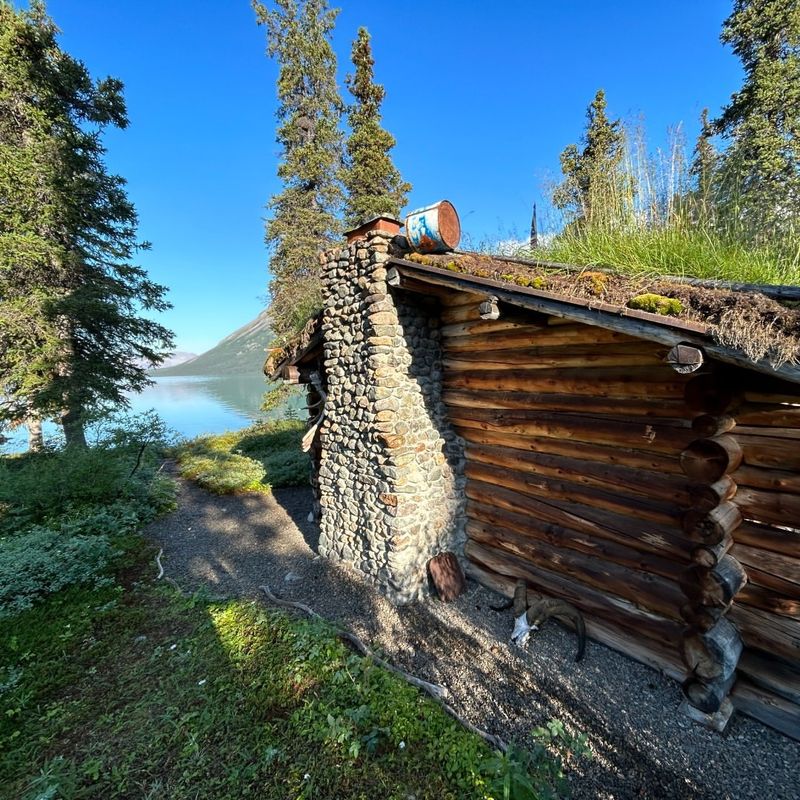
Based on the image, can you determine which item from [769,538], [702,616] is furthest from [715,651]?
[769,538]

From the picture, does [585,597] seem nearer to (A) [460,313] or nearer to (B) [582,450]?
(B) [582,450]

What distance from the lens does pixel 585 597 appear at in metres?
4.34

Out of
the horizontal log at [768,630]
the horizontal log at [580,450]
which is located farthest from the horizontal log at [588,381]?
the horizontal log at [768,630]

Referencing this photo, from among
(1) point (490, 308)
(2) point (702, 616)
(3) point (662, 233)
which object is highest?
(3) point (662, 233)

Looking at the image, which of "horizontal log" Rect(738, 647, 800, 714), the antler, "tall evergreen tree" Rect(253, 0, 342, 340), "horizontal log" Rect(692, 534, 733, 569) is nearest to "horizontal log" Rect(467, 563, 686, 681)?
the antler

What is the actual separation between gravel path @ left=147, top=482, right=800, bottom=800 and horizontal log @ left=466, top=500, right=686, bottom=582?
3.66 ft

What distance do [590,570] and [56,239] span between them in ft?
54.9

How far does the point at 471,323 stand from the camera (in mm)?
5012

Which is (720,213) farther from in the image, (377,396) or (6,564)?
(6,564)

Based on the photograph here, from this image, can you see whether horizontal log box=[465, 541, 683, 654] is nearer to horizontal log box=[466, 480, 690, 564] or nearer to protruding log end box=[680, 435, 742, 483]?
horizontal log box=[466, 480, 690, 564]

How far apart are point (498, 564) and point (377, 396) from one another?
2975 millimetres

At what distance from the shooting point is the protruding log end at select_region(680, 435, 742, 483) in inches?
117

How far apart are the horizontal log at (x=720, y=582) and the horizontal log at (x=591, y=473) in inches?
22.8

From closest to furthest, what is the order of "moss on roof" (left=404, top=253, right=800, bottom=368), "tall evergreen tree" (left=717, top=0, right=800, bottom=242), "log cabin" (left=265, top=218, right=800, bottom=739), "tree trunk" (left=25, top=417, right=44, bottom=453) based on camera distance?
"moss on roof" (left=404, top=253, right=800, bottom=368)
"log cabin" (left=265, top=218, right=800, bottom=739)
"tall evergreen tree" (left=717, top=0, right=800, bottom=242)
"tree trunk" (left=25, top=417, right=44, bottom=453)
